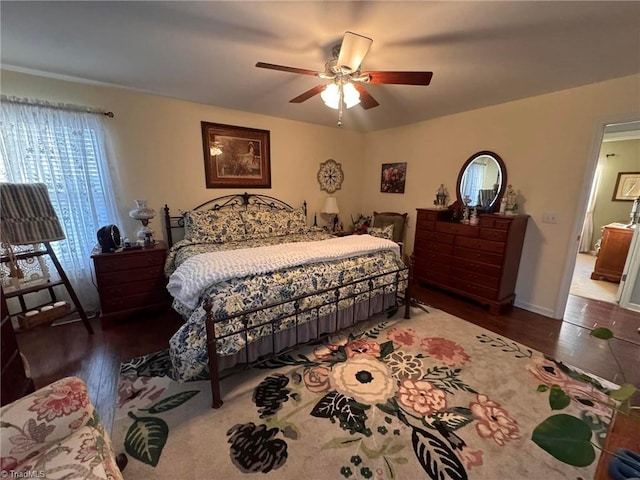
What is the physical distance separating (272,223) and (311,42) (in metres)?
2.29

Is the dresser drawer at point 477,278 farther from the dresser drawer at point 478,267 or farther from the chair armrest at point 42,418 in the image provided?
the chair armrest at point 42,418

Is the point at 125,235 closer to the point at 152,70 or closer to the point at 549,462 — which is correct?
the point at 152,70

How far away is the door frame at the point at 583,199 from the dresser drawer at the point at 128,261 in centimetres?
462

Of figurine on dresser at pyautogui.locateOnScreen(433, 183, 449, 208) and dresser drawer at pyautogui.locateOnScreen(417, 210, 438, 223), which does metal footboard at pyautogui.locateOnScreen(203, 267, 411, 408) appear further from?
figurine on dresser at pyautogui.locateOnScreen(433, 183, 449, 208)

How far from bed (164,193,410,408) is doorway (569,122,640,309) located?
11.3 ft

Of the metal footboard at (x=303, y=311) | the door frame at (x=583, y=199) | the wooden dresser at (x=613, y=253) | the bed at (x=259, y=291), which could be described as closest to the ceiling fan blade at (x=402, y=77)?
the bed at (x=259, y=291)

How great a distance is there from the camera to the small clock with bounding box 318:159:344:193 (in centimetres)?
480

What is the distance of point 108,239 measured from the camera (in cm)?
279

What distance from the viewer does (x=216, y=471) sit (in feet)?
4.75

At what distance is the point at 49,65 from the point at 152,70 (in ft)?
2.98

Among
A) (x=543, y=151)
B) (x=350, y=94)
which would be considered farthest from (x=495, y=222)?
(x=350, y=94)

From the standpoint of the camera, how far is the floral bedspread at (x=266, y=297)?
1.87 metres

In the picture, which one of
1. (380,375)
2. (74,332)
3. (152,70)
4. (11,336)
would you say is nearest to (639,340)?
(380,375)

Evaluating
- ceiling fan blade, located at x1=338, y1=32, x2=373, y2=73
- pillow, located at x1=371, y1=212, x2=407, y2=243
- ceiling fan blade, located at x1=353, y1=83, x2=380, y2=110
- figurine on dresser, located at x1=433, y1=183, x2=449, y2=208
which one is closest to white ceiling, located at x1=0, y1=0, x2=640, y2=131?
ceiling fan blade, located at x1=338, y1=32, x2=373, y2=73
